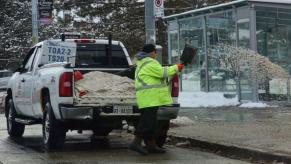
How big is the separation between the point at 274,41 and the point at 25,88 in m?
11.9

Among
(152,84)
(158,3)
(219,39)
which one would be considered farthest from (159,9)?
(219,39)

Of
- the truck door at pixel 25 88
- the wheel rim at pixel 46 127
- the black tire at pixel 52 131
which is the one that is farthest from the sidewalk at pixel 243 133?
the truck door at pixel 25 88

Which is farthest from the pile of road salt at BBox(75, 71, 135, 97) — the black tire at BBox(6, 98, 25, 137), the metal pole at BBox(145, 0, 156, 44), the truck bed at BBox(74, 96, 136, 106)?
the metal pole at BBox(145, 0, 156, 44)

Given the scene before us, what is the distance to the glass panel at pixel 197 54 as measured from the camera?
2427cm

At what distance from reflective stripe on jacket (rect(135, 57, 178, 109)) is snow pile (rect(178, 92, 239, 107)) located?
34.3 feet

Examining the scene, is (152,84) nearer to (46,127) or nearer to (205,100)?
(46,127)

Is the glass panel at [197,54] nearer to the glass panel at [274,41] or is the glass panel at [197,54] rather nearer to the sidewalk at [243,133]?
the glass panel at [274,41]

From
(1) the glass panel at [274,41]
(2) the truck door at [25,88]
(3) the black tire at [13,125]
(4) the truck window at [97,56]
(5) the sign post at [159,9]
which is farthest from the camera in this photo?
(1) the glass panel at [274,41]

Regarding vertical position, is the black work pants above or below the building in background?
below

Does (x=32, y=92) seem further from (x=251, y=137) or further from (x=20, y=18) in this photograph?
(x=20, y=18)

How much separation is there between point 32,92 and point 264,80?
10.8 meters

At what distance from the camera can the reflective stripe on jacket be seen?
949cm

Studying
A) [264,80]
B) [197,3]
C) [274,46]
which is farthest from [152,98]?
[197,3]

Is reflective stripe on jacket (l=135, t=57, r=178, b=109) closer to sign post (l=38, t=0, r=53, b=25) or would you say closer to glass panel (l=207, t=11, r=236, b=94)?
glass panel (l=207, t=11, r=236, b=94)
